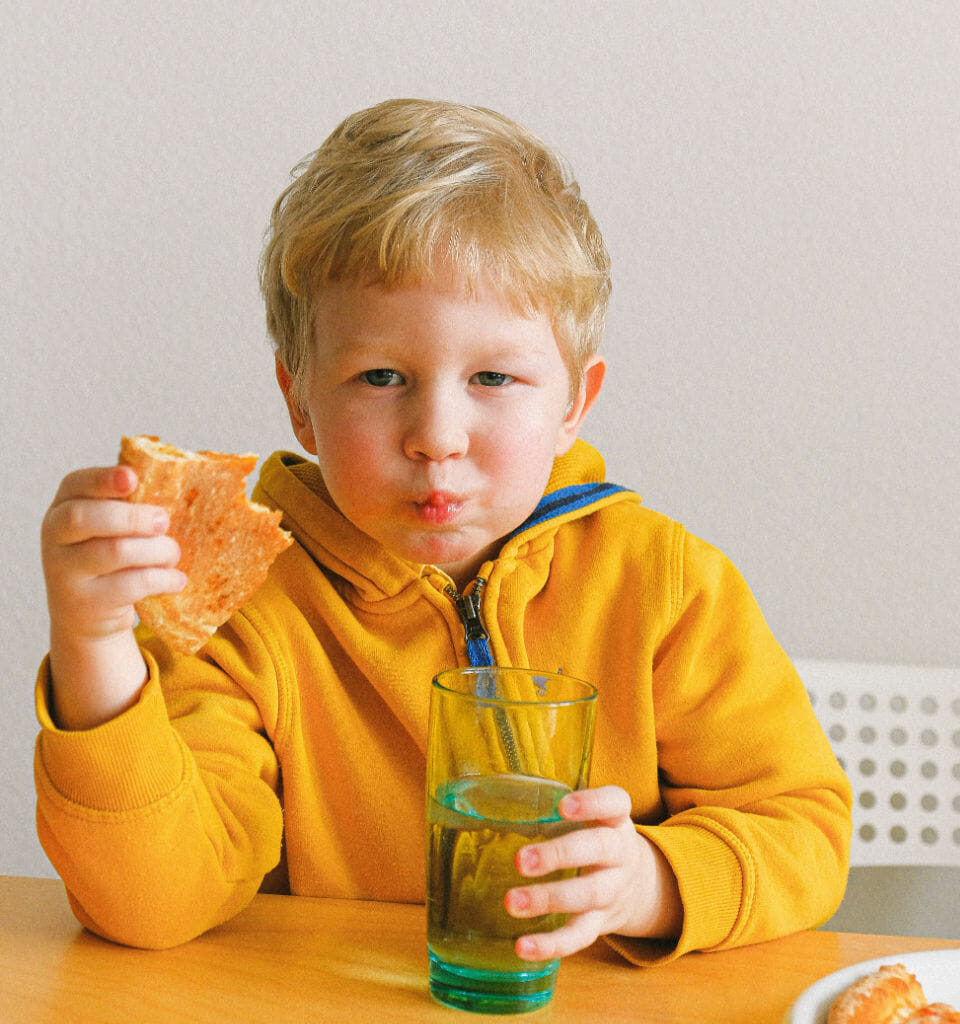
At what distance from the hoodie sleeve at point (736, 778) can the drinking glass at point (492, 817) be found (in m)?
0.14

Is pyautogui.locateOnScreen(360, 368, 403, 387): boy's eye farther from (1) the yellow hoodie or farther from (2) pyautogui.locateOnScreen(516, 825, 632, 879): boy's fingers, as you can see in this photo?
(2) pyautogui.locateOnScreen(516, 825, 632, 879): boy's fingers

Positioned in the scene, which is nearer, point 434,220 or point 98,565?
point 98,565

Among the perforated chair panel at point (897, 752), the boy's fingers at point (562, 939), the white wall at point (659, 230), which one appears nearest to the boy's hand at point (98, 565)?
the boy's fingers at point (562, 939)

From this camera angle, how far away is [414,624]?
975 millimetres

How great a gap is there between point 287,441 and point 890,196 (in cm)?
89

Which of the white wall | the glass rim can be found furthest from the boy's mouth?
the white wall

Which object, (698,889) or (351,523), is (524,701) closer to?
(698,889)

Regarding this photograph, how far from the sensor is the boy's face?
2.73 feet

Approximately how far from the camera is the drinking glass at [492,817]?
604 millimetres

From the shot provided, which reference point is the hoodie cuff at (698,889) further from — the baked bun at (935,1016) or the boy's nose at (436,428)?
the boy's nose at (436,428)

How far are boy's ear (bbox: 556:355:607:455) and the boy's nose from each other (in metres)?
0.18

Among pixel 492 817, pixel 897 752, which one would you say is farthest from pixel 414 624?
pixel 897 752

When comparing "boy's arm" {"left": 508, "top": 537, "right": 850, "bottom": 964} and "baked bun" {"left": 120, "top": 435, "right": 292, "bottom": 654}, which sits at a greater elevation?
"baked bun" {"left": 120, "top": 435, "right": 292, "bottom": 654}

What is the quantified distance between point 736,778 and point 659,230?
35.9 inches
